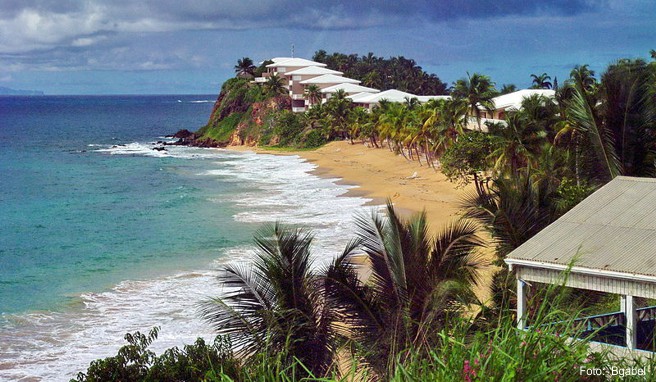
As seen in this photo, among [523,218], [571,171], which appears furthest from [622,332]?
[571,171]

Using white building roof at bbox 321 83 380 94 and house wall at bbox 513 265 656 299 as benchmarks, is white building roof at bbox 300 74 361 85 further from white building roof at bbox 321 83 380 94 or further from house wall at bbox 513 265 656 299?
house wall at bbox 513 265 656 299

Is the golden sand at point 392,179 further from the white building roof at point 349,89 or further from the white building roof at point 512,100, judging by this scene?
the white building roof at point 349,89

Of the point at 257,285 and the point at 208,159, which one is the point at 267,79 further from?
the point at 257,285

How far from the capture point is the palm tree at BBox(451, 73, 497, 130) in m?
45.0

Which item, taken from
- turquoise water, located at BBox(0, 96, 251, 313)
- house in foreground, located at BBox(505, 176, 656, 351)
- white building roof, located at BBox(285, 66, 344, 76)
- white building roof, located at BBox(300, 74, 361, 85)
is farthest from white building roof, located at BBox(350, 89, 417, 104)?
house in foreground, located at BBox(505, 176, 656, 351)

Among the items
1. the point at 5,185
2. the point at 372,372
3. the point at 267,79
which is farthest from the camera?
the point at 267,79

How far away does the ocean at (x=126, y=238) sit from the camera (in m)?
22.2

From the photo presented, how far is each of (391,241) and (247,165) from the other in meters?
57.4

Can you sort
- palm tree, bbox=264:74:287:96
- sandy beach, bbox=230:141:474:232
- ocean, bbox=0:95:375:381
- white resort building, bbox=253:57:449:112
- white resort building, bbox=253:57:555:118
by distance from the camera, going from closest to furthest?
ocean, bbox=0:95:375:381 < sandy beach, bbox=230:141:474:232 < white resort building, bbox=253:57:555:118 < white resort building, bbox=253:57:449:112 < palm tree, bbox=264:74:287:96

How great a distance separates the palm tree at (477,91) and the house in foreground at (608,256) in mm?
33449

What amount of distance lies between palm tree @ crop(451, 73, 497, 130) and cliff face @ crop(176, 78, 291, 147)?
40751 mm

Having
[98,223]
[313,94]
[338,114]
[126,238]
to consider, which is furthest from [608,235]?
[313,94]

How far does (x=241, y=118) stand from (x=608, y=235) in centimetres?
8297

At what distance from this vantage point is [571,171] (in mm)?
22609
